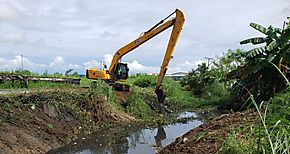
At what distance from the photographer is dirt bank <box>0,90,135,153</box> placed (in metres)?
8.22

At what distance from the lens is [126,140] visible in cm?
1008

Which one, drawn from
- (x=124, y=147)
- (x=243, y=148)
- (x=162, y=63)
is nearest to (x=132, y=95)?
(x=162, y=63)

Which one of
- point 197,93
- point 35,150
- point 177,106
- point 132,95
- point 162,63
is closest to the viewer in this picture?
point 35,150

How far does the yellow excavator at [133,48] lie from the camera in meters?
16.2

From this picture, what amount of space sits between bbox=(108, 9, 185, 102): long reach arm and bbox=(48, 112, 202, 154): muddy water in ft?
14.8

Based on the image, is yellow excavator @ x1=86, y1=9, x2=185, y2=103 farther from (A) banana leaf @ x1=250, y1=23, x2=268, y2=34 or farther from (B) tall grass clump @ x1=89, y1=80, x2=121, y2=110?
(A) banana leaf @ x1=250, y1=23, x2=268, y2=34

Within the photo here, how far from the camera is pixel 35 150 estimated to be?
26.5 feet

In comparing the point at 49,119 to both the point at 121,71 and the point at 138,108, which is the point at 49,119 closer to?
the point at 138,108

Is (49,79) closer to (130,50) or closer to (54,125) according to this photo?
(130,50)

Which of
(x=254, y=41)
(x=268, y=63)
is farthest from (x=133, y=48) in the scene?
(x=268, y=63)

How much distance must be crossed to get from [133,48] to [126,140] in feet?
27.2

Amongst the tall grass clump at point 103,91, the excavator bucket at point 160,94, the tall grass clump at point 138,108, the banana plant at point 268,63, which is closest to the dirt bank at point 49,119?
the tall grass clump at point 103,91

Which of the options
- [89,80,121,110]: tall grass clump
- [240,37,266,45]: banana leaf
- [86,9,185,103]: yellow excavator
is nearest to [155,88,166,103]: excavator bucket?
[86,9,185,103]: yellow excavator

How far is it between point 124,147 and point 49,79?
41.0 ft
